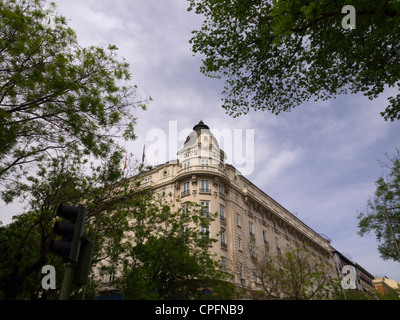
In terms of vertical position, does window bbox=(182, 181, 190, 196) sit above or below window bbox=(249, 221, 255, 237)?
above

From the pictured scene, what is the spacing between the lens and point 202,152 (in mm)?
32031

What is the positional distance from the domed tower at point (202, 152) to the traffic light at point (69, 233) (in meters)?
27.7

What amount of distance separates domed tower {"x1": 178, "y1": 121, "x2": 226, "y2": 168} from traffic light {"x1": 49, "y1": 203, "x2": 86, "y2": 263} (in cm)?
2767

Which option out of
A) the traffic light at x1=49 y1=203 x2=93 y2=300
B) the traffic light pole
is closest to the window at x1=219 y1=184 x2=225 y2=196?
the traffic light at x1=49 y1=203 x2=93 y2=300

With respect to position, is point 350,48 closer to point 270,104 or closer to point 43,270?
point 270,104

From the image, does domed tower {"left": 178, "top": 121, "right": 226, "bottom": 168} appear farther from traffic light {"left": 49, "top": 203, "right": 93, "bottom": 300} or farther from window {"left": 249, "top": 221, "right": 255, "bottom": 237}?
traffic light {"left": 49, "top": 203, "right": 93, "bottom": 300}

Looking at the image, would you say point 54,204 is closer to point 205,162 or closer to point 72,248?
point 72,248

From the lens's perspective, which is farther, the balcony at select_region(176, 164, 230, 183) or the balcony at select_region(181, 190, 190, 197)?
the balcony at select_region(176, 164, 230, 183)

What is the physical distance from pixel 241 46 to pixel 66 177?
9515 mm

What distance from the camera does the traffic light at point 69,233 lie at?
321cm

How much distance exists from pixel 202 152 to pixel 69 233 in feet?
94.4

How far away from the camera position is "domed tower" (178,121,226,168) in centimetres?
3161

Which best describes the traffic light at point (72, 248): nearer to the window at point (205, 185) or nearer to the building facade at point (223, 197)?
the building facade at point (223, 197)
